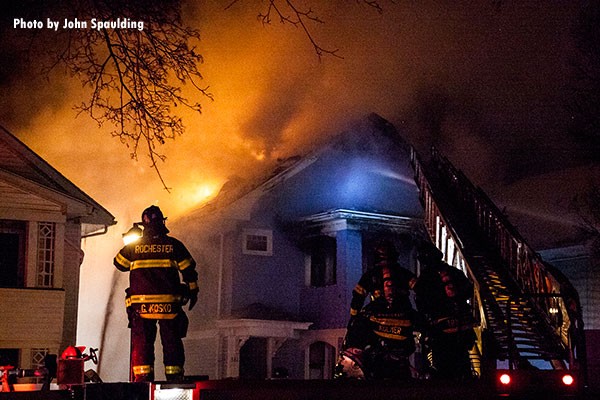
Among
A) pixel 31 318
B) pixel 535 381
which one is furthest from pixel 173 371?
pixel 31 318

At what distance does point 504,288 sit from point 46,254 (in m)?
7.66

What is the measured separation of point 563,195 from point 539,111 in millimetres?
5720

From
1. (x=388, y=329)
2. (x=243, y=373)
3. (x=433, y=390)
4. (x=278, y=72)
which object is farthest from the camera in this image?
(x=278, y=72)

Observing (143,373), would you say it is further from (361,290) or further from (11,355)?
(11,355)

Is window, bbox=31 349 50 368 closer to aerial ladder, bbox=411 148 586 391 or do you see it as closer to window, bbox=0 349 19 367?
window, bbox=0 349 19 367

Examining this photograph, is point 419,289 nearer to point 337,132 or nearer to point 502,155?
point 337,132

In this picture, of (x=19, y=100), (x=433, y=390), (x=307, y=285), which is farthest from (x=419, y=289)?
(x=19, y=100)

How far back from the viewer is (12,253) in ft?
52.0

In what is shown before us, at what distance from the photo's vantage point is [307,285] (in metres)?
21.5

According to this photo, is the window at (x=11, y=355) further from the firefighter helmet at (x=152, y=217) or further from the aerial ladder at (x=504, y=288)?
the firefighter helmet at (x=152, y=217)

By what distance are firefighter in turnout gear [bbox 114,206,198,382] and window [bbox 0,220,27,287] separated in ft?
26.0

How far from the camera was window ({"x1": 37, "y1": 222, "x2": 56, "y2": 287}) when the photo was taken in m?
15.8

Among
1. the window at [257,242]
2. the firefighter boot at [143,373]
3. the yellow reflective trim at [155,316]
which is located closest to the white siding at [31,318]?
the window at [257,242]

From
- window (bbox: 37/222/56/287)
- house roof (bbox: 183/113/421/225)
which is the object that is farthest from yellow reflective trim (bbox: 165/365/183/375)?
house roof (bbox: 183/113/421/225)
